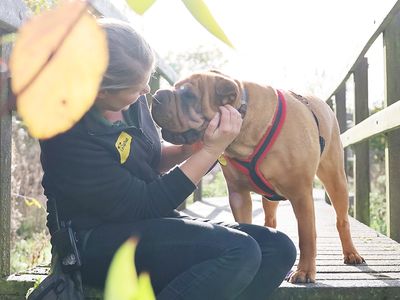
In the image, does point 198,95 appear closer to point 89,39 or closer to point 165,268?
point 165,268

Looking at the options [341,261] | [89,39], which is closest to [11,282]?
[89,39]

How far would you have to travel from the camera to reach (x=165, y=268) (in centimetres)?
166

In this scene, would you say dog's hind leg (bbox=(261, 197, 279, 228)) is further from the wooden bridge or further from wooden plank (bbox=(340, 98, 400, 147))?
wooden plank (bbox=(340, 98, 400, 147))

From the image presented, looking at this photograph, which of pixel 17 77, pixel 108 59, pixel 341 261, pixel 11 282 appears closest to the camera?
pixel 17 77

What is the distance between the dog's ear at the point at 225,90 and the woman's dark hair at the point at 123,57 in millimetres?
496

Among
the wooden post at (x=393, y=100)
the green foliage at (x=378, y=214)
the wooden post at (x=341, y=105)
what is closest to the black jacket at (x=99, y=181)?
the wooden post at (x=393, y=100)

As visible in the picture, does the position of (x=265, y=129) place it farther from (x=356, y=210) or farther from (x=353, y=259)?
(x=356, y=210)

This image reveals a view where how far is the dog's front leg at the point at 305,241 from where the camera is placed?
2043mm

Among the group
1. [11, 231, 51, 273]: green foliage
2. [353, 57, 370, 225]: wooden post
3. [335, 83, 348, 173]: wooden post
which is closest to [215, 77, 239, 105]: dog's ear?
[11, 231, 51, 273]: green foliage

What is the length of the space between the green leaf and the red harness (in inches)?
71.2

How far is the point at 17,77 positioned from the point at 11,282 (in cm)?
87

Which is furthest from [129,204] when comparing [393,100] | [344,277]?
[393,100]

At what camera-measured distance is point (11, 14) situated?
1679 mm

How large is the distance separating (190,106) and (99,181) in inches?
24.7
